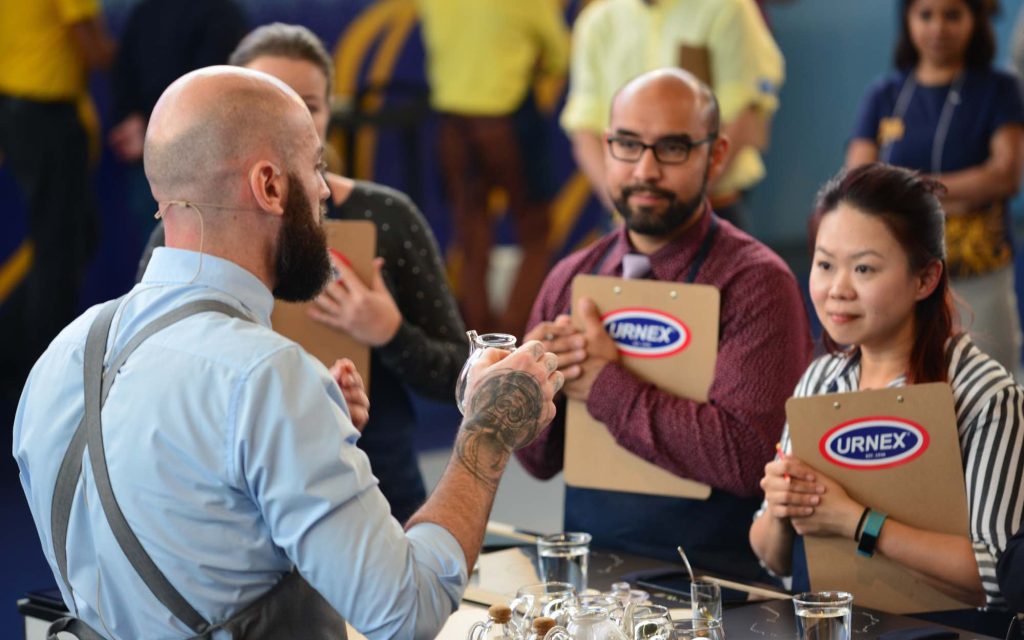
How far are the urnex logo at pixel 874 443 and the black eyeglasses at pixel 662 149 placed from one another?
0.80 metres

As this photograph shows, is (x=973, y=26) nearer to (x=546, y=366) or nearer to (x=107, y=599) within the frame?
(x=546, y=366)

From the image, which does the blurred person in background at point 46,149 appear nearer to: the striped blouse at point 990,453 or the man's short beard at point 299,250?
the man's short beard at point 299,250

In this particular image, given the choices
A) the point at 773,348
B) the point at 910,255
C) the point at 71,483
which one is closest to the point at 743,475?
the point at 773,348

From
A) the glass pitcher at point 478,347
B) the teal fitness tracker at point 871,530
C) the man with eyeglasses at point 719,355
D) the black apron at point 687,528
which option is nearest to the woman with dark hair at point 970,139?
the man with eyeglasses at point 719,355

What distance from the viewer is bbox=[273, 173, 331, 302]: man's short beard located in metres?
1.87

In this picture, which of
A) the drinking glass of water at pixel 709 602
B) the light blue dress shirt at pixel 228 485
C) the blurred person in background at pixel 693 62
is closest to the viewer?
the light blue dress shirt at pixel 228 485

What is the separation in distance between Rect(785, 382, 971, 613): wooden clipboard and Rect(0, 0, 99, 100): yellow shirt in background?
495cm

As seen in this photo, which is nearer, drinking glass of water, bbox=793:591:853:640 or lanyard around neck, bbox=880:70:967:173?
drinking glass of water, bbox=793:591:853:640

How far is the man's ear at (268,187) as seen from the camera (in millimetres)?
1821

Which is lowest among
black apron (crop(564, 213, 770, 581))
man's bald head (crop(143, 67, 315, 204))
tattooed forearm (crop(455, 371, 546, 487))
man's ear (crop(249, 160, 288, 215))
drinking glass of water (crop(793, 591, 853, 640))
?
drinking glass of water (crop(793, 591, 853, 640))

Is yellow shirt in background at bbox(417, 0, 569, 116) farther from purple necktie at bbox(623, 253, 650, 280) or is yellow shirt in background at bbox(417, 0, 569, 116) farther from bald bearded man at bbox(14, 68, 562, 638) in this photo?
bald bearded man at bbox(14, 68, 562, 638)

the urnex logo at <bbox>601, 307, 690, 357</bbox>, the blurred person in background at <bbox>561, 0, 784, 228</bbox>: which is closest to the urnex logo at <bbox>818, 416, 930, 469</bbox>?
the urnex logo at <bbox>601, 307, 690, 357</bbox>

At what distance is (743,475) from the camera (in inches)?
109

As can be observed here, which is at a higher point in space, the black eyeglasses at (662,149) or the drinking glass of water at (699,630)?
the black eyeglasses at (662,149)
